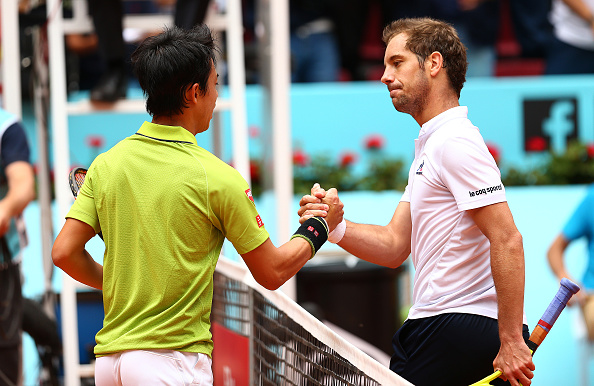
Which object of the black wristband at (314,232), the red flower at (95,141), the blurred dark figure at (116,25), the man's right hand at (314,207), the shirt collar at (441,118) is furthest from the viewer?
the red flower at (95,141)

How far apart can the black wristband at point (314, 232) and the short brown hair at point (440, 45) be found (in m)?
0.56

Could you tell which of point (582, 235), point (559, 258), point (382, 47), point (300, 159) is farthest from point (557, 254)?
point (382, 47)

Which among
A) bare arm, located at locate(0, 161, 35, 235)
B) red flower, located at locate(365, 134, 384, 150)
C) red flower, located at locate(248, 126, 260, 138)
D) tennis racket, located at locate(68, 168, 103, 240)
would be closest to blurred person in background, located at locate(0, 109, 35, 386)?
bare arm, located at locate(0, 161, 35, 235)

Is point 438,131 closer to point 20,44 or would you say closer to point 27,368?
point 20,44

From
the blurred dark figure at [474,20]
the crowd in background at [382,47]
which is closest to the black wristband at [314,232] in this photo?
the crowd in background at [382,47]

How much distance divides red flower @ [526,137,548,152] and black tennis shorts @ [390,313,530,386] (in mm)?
4856

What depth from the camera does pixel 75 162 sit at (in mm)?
6801

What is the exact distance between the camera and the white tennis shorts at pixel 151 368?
7.14 feet

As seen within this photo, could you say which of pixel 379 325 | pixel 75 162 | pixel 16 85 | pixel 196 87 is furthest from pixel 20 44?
pixel 196 87

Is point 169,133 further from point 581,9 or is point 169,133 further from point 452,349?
point 581,9

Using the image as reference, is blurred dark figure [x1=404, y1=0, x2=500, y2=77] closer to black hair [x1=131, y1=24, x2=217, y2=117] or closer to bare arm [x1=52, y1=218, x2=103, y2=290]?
black hair [x1=131, y1=24, x2=217, y2=117]

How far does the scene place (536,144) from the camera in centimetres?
710

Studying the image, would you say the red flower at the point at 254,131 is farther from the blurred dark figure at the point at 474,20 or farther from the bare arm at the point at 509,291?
the bare arm at the point at 509,291

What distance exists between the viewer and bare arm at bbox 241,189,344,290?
2.24 metres
